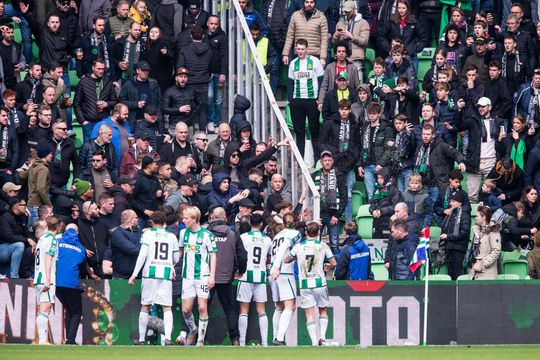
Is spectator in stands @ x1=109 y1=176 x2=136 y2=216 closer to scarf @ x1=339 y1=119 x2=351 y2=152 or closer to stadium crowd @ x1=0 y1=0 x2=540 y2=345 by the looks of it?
stadium crowd @ x1=0 y1=0 x2=540 y2=345

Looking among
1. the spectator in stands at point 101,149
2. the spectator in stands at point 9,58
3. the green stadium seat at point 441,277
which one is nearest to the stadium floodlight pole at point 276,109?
the green stadium seat at point 441,277

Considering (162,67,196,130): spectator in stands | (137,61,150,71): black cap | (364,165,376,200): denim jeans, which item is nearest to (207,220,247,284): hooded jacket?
(364,165,376,200): denim jeans

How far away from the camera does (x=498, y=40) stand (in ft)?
94.5

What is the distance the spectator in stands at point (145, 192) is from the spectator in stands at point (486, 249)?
5.06m

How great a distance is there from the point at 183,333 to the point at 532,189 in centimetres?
657

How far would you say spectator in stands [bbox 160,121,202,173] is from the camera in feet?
85.3

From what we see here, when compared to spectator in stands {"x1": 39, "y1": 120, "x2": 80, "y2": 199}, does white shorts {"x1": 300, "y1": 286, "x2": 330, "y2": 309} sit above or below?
below

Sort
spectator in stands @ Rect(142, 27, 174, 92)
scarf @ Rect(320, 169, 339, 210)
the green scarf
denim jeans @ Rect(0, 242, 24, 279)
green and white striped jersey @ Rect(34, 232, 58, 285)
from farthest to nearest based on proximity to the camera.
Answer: spectator in stands @ Rect(142, 27, 174, 92)
the green scarf
scarf @ Rect(320, 169, 339, 210)
denim jeans @ Rect(0, 242, 24, 279)
green and white striped jersey @ Rect(34, 232, 58, 285)

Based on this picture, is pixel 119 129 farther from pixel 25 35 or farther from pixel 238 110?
pixel 25 35

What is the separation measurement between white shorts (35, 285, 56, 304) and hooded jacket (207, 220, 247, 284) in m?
2.41

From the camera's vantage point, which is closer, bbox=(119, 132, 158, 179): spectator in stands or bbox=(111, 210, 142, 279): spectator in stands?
bbox=(111, 210, 142, 279): spectator in stands

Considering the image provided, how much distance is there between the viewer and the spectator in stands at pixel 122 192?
24031 millimetres

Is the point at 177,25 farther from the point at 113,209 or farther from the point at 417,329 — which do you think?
the point at 417,329

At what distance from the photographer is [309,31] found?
2858 cm
